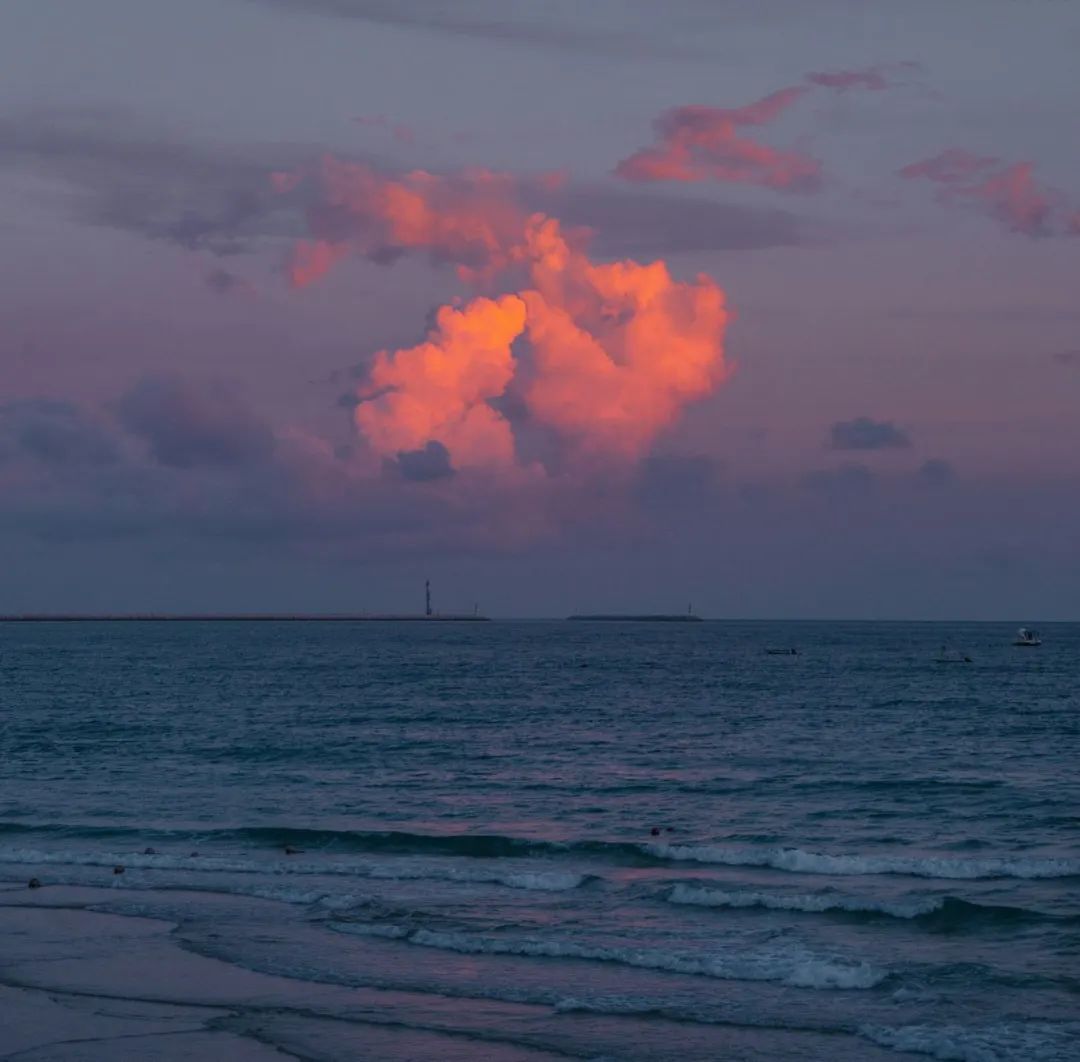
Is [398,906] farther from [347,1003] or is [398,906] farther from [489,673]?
[489,673]

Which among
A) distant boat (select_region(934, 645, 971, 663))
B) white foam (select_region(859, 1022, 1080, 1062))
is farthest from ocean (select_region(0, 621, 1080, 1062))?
distant boat (select_region(934, 645, 971, 663))

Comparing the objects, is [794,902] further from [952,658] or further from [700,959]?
[952,658]

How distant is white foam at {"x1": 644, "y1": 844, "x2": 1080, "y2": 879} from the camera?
28375 mm

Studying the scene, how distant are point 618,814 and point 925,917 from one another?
42.0 ft

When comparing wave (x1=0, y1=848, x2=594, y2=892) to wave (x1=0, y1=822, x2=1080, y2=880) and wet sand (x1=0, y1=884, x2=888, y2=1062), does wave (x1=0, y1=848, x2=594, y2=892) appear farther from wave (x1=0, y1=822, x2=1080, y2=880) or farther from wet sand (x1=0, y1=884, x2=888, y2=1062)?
wet sand (x1=0, y1=884, x2=888, y2=1062)

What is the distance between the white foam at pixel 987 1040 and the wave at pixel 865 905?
6.00 meters

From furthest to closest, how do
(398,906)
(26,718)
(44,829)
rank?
1. (26,718)
2. (44,829)
3. (398,906)

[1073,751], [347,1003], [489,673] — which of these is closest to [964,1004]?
[347,1003]

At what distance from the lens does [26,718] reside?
65.5 meters

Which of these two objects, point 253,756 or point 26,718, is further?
point 26,718

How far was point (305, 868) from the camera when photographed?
30406mm

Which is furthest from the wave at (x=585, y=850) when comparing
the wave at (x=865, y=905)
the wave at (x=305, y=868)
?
the wave at (x=865, y=905)

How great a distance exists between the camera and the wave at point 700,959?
2088 centimetres

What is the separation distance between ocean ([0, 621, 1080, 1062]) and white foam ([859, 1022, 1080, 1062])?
6 centimetres
